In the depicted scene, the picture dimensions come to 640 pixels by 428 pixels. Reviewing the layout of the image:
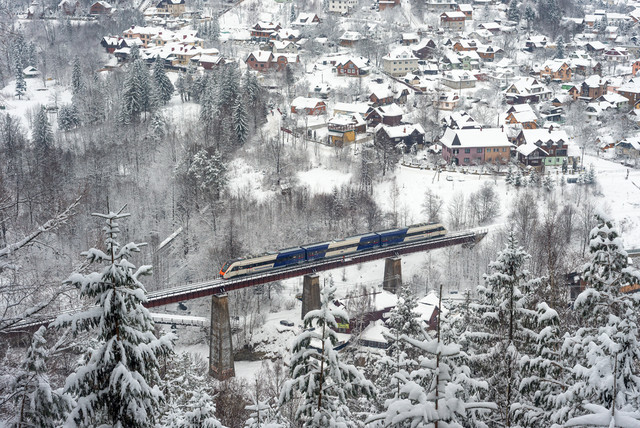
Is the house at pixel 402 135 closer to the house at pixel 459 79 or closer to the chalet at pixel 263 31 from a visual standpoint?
the house at pixel 459 79

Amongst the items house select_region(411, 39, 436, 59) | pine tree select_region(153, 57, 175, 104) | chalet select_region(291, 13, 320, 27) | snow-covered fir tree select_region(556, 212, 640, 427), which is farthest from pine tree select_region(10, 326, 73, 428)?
chalet select_region(291, 13, 320, 27)

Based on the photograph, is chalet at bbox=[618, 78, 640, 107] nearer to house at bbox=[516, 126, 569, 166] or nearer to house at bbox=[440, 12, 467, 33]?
house at bbox=[516, 126, 569, 166]

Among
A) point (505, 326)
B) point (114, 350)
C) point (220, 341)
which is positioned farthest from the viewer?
point (220, 341)

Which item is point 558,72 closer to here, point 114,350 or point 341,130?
point 341,130

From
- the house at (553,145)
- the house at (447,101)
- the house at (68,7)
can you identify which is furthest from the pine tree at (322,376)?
the house at (68,7)

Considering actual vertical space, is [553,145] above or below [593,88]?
below

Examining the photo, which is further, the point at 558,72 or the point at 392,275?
the point at 558,72

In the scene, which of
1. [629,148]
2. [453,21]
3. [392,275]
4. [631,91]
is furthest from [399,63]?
[392,275]

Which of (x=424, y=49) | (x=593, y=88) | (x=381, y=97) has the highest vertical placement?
(x=424, y=49)
